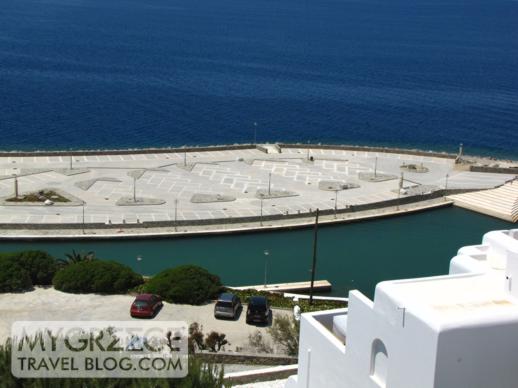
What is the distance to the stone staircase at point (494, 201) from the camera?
4688 centimetres

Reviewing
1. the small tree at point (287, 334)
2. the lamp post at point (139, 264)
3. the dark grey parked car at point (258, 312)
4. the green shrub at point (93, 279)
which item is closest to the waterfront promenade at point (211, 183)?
the lamp post at point (139, 264)

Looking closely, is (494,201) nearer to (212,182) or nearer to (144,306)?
(212,182)

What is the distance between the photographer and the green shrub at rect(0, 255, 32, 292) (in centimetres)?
2814

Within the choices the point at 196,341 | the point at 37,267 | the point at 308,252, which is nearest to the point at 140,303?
the point at 196,341

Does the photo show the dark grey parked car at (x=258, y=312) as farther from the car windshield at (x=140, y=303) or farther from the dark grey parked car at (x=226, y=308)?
the car windshield at (x=140, y=303)

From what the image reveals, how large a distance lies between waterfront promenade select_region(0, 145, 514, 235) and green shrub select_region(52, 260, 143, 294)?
10711mm

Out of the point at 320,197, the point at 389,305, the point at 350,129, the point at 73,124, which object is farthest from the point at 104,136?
the point at 389,305

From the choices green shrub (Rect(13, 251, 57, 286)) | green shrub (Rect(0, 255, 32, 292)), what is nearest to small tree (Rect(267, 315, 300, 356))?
green shrub (Rect(13, 251, 57, 286))

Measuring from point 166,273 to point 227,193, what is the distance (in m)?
17.2

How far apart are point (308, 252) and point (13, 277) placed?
1579 centimetres

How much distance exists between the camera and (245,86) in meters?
95.5

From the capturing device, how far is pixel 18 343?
15.6 meters

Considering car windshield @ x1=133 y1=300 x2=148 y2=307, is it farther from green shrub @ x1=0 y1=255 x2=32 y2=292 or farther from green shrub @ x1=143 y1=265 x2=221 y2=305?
green shrub @ x1=0 y1=255 x2=32 y2=292

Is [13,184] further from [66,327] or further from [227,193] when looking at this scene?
[66,327]
